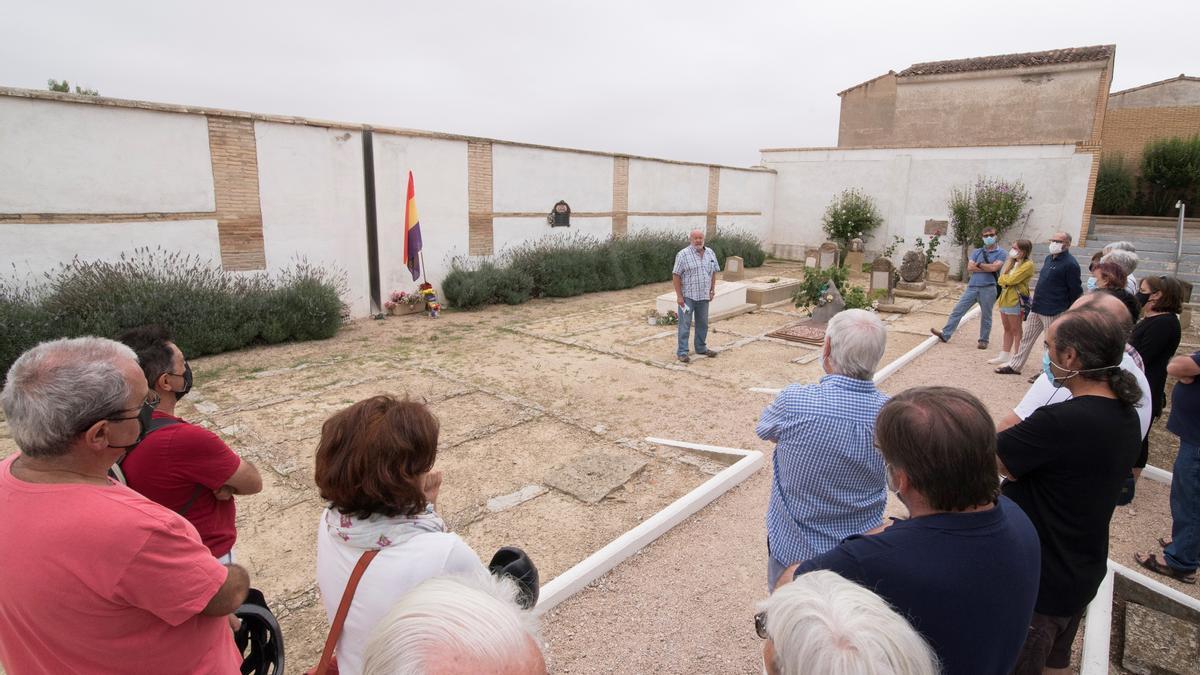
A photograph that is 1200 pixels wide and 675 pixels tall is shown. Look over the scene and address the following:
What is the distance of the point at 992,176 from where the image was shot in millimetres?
17656

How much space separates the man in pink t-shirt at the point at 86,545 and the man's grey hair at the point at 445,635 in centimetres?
86

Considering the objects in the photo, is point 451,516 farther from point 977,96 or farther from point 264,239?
point 977,96

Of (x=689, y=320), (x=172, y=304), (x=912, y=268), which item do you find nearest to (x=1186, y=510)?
(x=689, y=320)

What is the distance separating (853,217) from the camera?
65.3 ft

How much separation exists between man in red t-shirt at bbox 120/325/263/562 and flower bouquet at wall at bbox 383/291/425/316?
30.9ft

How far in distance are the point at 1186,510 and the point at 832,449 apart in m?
2.59

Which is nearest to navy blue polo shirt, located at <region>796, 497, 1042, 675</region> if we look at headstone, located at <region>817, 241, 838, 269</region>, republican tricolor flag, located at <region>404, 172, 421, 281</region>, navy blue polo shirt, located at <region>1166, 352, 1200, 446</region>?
navy blue polo shirt, located at <region>1166, 352, 1200, 446</region>

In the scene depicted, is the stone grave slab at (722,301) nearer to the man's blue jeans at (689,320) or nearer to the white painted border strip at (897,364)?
the man's blue jeans at (689,320)

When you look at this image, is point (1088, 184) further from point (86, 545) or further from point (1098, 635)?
point (86, 545)

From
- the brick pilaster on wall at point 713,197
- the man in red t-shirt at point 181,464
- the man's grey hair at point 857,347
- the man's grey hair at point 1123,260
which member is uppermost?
the brick pilaster on wall at point 713,197

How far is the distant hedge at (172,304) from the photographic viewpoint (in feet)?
23.4

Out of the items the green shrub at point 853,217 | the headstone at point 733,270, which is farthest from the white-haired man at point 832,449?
the green shrub at point 853,217

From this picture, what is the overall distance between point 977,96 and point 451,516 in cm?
2429

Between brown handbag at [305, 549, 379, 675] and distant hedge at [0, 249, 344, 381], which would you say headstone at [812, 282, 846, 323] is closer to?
distant hedge at [0, 249, 344, 381]
